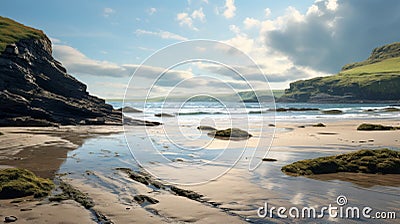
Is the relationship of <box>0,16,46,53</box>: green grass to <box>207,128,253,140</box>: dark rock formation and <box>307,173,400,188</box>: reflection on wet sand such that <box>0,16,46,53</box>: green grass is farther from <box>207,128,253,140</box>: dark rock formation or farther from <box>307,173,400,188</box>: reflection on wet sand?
<box>307,173,400,188</box>: reflection on wet sand

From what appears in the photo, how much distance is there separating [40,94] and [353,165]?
30231 millimetres

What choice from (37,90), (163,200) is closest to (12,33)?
(37,90)

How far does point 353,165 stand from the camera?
972 centimetres

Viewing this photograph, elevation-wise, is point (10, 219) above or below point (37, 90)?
below

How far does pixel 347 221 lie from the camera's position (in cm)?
548

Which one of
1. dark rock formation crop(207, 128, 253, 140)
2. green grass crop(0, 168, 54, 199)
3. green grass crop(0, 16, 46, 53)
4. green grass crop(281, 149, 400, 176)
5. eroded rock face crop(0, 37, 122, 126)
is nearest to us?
green grass crop(0, 168, 54, 199)

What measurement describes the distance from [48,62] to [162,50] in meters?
32.3

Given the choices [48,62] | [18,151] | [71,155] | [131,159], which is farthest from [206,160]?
[48,62]

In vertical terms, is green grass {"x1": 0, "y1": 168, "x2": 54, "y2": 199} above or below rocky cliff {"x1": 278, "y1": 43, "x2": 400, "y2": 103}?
below

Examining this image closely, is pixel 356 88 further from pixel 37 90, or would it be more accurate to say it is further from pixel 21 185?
pixel 21 185

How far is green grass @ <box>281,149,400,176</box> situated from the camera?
941cm

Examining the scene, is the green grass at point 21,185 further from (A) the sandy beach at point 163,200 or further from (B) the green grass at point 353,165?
(B) the green grass at point 353,165

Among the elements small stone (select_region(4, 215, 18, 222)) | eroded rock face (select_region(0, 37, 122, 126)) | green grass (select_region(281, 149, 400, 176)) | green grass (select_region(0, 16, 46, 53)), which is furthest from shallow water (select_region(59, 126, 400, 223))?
green grass (select_region(0, 16, 46, 53))

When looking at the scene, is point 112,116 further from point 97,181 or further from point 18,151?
point 97,181
